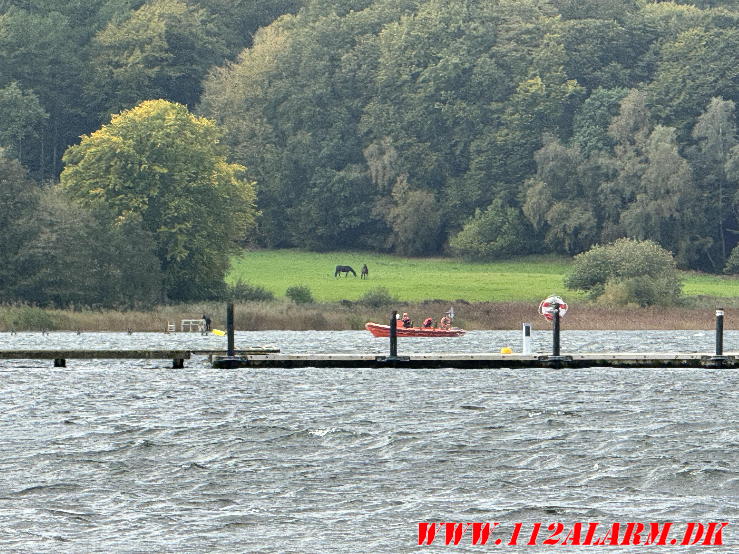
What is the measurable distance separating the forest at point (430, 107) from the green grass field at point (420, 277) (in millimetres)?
2041

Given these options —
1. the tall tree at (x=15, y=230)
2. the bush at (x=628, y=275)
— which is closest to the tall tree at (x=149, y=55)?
the tall tree at (x=15, y=230)

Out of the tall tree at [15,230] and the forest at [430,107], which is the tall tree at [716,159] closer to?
the forest at [430,107]

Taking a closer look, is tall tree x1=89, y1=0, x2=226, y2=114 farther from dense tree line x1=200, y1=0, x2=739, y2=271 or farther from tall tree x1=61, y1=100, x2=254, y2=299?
tall tree x1=61, y1=100, x2=254, y2=299

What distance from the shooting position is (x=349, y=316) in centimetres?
8381

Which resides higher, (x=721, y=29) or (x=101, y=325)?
(x=721, y=29)

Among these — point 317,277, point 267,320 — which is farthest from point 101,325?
point 317,277

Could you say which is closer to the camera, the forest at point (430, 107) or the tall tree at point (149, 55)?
the forest at point (430, 107)

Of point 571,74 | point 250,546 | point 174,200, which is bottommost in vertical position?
point 250,546

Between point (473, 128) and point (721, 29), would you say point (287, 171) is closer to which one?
point (473, 128)

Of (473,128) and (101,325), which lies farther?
(473,128)

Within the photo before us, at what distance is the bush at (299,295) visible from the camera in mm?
94562

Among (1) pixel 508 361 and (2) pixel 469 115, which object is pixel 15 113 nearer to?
(2) pixel 469 115

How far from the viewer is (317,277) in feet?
368

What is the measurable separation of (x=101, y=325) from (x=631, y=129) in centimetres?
5160
